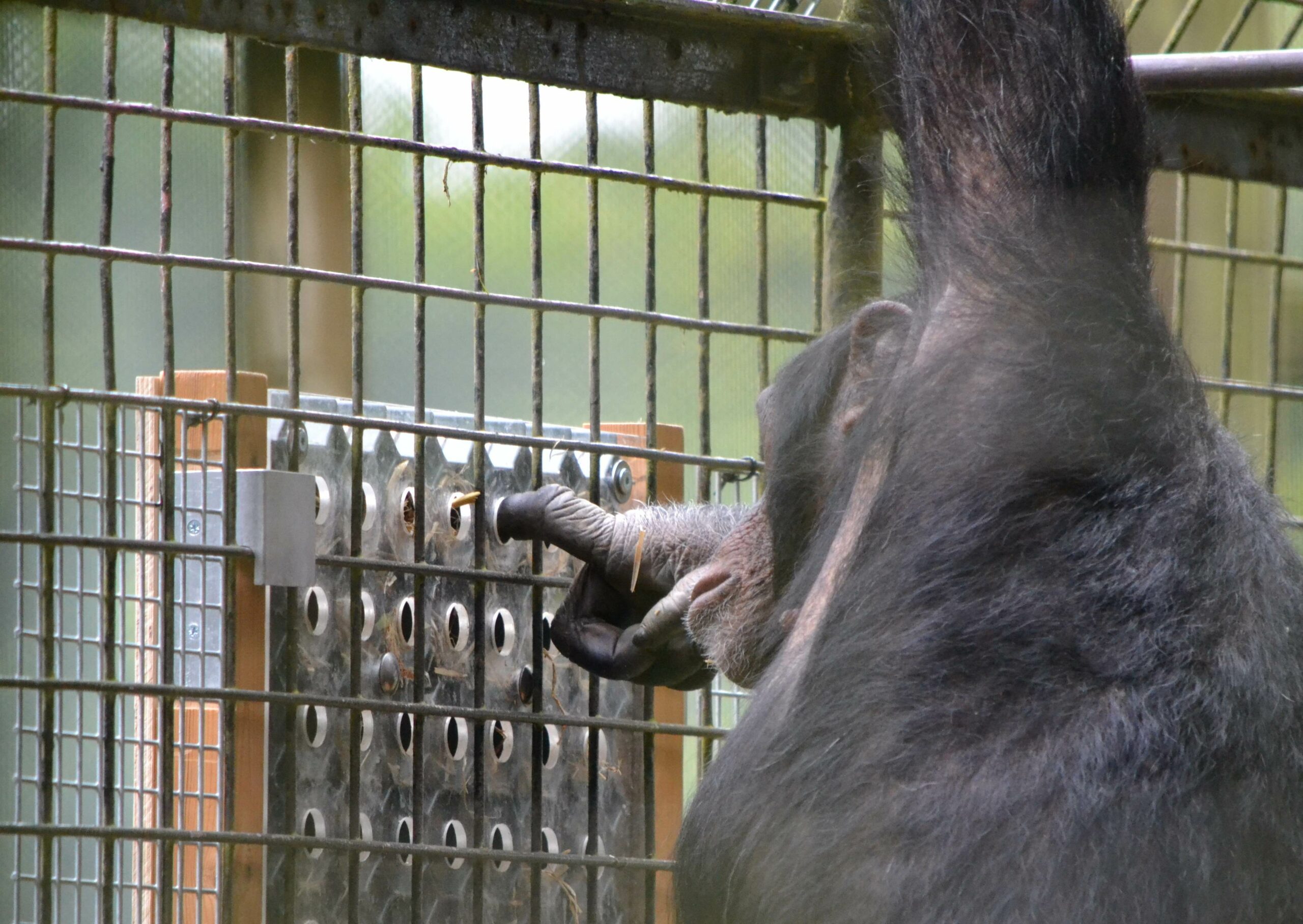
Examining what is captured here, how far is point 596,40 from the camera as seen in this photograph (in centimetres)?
229

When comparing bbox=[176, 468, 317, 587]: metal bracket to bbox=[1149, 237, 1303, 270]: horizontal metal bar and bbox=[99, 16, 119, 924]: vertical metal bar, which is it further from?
bbox=[1149, 237, 1303, 270]: horizontal metal bar

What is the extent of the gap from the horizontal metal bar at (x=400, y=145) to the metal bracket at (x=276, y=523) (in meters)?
0.49

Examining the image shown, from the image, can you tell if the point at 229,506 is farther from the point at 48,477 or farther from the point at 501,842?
the point at 501,842

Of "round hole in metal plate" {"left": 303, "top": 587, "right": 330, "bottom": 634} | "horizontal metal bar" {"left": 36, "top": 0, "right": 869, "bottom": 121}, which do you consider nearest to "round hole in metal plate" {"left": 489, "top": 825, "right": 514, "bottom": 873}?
"round hole in metal plate" {"left": 303, "top": 587, "right": 330, "bottom": 634}

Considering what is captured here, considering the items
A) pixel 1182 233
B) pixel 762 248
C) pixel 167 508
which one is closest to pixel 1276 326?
pixel 1182 233

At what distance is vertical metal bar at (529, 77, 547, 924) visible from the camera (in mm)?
2324

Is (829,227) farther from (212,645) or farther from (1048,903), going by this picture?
(1048,903)

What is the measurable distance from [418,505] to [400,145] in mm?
544

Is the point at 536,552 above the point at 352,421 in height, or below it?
below

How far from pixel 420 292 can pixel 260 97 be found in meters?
0.60

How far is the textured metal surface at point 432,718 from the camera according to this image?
2.25 m

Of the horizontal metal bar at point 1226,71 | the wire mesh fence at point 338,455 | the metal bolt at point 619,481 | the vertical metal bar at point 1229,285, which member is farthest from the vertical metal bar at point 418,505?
the vertical metal bar at point 1229,285

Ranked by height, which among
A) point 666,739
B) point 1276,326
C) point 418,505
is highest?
point 1276,326

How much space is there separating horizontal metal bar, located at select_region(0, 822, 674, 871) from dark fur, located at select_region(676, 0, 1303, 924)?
765mm
